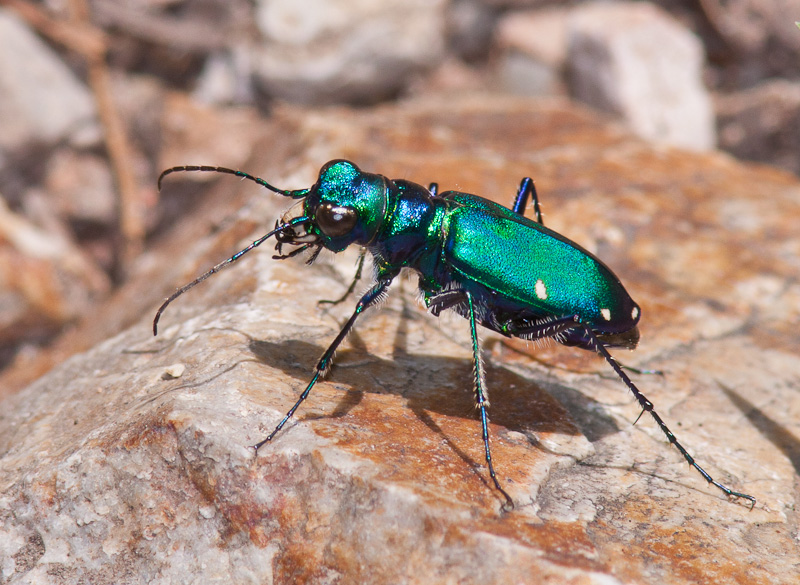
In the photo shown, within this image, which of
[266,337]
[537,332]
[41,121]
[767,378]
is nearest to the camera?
[537,332]

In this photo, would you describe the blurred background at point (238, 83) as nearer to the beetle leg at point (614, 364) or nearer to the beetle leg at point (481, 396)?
the beetle leg at point (614, 364)

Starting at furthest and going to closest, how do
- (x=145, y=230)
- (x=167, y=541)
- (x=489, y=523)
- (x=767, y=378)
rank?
1. (x=145, y=230)
2. (x=767, y=378)
3. (x=167, y=541)
4. (x=489, y=523)

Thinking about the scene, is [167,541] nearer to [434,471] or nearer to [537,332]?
[434,471]

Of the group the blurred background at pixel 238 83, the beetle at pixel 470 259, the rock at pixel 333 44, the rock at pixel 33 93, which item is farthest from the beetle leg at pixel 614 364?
the rock at pixel 33 93

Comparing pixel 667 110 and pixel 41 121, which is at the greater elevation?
pixel 667 110

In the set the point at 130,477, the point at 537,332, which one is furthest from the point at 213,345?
the point at 537,332

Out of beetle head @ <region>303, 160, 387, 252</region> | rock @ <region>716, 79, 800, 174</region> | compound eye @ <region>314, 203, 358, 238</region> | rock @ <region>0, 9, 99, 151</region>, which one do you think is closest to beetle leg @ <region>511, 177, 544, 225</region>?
beetle head @ <region>303, 160, 387, 252</region>

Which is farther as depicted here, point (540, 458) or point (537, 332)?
point (537, 332)
